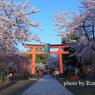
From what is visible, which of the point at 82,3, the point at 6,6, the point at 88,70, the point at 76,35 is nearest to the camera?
the point at 6,6

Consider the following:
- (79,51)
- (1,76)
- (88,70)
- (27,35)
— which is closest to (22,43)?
(27,35)

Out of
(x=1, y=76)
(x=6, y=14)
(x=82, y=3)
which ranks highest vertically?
(x=82, y=3)

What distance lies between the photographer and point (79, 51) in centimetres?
3331

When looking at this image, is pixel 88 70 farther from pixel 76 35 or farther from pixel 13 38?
pixel 13 38

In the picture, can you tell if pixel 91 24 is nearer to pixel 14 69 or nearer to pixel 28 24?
pixel 28 24

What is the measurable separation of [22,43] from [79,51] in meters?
16.2

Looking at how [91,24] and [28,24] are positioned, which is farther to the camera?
[91,24]

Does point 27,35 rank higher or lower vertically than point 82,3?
lower

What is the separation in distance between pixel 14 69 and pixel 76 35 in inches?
1151

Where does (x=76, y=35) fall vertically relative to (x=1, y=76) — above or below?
above

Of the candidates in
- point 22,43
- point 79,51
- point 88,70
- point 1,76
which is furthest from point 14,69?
point 22,43

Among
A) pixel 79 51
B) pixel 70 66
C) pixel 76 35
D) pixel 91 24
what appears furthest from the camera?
pixel 70 66

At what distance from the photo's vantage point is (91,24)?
Answer: 2588 cm

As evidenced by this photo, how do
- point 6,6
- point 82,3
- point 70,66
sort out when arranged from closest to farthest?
point 6,6, point 82,3, point 70,66
